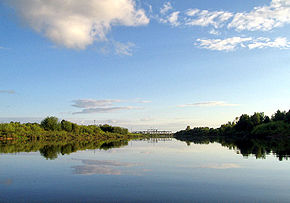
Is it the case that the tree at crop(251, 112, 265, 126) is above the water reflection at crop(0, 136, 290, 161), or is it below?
above

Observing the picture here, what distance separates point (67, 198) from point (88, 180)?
171 inches

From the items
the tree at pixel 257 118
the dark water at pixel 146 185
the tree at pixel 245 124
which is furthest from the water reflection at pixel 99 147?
the tree at pixel 245 124

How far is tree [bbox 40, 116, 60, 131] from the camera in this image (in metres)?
116

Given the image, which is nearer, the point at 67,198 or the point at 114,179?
the point at 67,198

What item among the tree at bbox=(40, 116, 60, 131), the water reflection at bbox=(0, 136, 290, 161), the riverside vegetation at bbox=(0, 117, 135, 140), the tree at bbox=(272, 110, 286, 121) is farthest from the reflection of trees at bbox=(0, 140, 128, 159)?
the tree at bbox=(272, 110, 286, 121)

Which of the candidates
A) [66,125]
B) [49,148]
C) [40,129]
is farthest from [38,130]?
[49,148]

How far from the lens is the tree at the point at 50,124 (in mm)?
116500

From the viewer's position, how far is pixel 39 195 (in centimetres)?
1266

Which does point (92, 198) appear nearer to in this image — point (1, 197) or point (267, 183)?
point (1, 197)

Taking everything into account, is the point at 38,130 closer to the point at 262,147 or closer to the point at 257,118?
the point at 262,147

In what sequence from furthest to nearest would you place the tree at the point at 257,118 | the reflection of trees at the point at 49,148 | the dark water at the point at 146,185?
the tree at the point at 257,118 → the reflection of trees at the point at 49,148 → the dark water at the point at 146,185

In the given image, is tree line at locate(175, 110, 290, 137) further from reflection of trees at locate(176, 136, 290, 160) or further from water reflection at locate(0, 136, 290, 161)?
water reflection at locate(0, 136, 290, 161)

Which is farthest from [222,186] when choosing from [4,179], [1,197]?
[4,179]

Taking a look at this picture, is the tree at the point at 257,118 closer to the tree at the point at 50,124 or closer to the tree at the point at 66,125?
the tree at the point at 66,125
